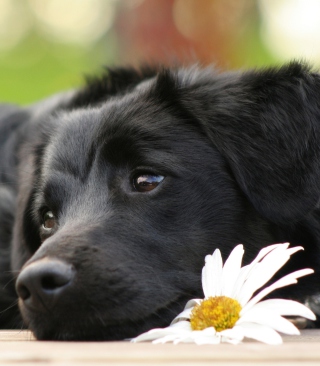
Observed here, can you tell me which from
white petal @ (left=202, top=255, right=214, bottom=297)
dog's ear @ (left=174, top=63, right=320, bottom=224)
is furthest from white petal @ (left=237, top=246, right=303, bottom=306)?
dog's ear @ (left=174, top=63, right=320, bottom=224)

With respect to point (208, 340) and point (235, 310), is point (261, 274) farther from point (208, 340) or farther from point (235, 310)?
point (208, 340)

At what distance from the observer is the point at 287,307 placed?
6.20ft

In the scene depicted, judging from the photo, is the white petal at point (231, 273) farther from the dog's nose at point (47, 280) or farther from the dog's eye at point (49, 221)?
the dog's eye at point (49, 221)

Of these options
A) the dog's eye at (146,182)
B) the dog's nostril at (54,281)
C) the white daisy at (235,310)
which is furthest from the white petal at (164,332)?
the dog's eye at (146,182)

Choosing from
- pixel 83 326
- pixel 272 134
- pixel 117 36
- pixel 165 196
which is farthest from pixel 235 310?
pixel 117 36

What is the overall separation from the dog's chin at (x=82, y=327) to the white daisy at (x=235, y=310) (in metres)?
0.14

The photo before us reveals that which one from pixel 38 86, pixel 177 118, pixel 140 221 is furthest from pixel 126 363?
pixel 38 86

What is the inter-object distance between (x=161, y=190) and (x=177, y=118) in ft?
1.31

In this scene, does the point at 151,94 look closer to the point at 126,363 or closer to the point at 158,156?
the point at 158,156

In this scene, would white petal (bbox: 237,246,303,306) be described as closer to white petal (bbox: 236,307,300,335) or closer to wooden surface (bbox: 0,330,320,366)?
white petal (bbox: 236,307,300,335)

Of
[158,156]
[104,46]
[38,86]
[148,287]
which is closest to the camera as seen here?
[148,287]

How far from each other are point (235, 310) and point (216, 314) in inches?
2.2

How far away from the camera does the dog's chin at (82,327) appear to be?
2.06 meters

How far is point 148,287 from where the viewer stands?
2209mm
